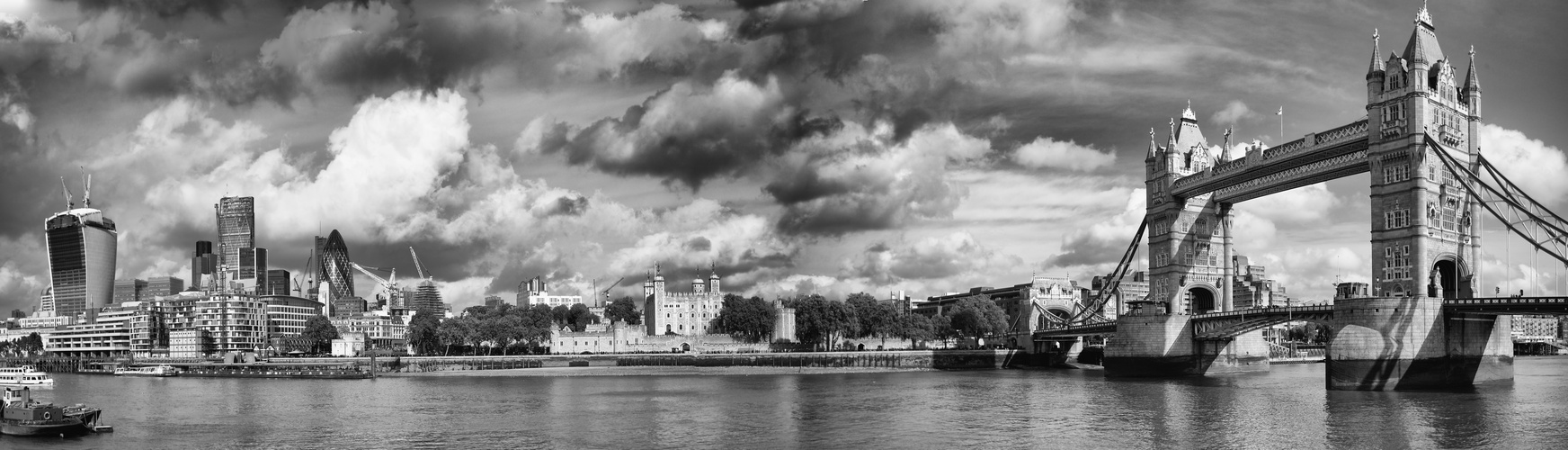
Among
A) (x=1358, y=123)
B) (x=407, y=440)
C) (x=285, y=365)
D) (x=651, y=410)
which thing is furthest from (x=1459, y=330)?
(x=285, y=365)

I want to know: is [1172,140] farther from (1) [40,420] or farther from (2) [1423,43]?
(1) [40,420]

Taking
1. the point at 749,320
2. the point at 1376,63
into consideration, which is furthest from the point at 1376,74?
the point at 749,320

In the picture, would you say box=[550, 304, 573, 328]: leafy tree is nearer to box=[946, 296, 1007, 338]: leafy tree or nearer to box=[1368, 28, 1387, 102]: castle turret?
box=[946, 296, 1007, 338]: leafy tree

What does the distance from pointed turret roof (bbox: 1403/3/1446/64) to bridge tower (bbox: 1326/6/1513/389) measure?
79 mm

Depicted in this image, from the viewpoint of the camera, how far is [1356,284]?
7200 centimetres

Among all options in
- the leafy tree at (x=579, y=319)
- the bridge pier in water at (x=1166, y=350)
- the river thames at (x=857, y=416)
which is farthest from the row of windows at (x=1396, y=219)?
the leafy tree at (x=579, y=319)

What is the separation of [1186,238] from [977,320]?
5900 centimetres

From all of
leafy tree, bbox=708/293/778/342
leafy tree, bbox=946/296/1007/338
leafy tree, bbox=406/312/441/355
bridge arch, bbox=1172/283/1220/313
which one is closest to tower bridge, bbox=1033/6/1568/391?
bridge arch, bbox=1172/283/1220/313

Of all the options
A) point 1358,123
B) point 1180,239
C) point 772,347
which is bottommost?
point 772,347

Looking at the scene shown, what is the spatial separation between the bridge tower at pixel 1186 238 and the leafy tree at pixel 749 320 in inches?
2726

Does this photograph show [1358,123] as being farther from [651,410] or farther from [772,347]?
[772,347]

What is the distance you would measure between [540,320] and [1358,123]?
124m

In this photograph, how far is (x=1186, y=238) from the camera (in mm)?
98562

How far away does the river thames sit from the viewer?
48.8 metres
